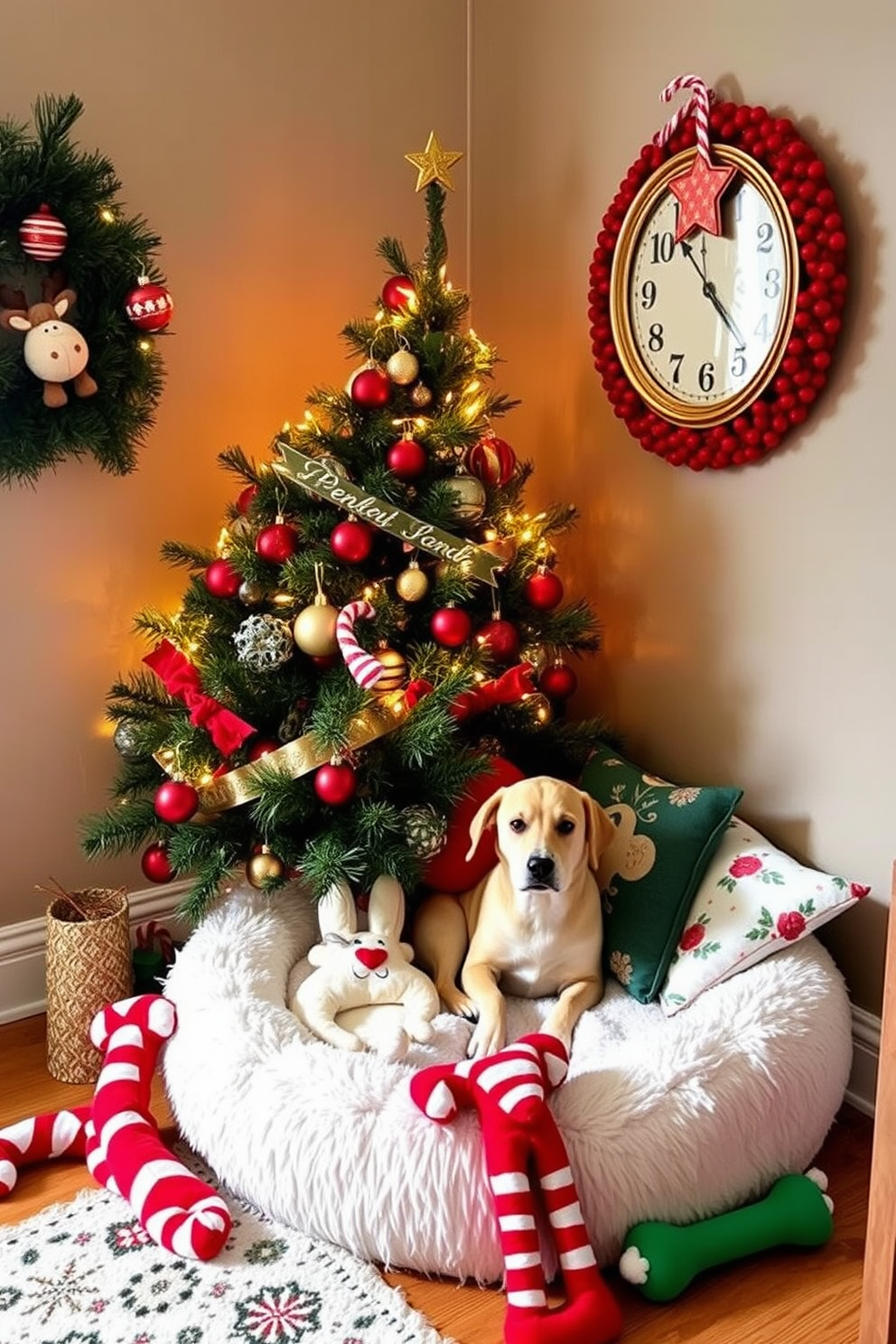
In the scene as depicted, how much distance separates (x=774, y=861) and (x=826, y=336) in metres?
0.86

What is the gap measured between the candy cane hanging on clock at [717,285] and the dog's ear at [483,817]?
0.72 m

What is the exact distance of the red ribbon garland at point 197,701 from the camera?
6.76ft

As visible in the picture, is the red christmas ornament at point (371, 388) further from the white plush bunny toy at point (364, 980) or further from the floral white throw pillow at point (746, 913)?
the floral white throw pillow at point (746, 913)

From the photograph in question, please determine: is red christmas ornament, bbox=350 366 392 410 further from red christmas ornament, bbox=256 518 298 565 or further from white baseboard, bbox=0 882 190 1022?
white baseboard, bbox=0 882 190 1022

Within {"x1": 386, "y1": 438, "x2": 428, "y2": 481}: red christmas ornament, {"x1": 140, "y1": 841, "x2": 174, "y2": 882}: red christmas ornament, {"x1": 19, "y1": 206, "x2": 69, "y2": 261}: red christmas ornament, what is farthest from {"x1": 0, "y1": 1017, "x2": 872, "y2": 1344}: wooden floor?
{"x1": 19, "y1": 206, "x2": 69, "y2": 261}: red christmas ornament

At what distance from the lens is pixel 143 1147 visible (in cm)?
178

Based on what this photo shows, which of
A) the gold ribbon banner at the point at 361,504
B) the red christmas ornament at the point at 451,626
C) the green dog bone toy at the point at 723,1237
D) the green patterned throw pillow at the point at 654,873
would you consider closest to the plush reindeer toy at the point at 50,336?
the gold ribbon banner at the point at 361,504

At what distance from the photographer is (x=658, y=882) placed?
207 centimetres

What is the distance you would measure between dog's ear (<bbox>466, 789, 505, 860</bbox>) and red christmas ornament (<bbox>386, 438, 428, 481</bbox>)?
22.7 inches

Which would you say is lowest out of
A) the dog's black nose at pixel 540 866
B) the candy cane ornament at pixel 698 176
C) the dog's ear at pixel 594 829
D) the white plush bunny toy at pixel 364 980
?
the white plush bunny toy at pixel 364 980

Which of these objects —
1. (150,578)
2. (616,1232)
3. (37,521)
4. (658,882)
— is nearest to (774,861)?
(658,882)

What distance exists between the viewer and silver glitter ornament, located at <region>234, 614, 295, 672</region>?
207 centimetres

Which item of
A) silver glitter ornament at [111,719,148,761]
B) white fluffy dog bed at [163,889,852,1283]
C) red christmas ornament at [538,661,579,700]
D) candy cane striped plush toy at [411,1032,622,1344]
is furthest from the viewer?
red christmas ornament at [538,661,579,700]

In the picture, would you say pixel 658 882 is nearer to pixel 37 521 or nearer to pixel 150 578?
pixel 150 578
